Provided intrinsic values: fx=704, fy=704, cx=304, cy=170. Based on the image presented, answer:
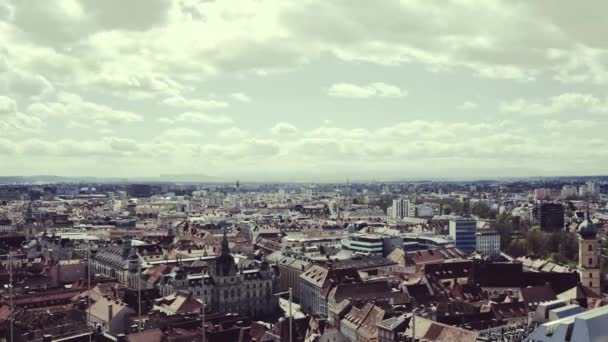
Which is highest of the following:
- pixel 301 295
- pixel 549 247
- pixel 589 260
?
pixel 589 260

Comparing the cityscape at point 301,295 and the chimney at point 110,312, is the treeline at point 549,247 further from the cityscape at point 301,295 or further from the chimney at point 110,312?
the chimney at point 110,312

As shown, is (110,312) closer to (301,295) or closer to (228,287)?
Answer: (228,287)

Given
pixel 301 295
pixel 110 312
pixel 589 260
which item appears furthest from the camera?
pixel 301 295

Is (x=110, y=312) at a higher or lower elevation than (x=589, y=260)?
lower

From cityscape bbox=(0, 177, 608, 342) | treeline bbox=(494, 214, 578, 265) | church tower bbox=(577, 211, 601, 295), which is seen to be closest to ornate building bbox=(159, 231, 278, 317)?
cityscape bbox=(0, 177, 608, 342)

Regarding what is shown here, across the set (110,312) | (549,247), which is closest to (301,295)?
(110,312)

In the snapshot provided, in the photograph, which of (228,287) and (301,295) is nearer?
(228,287)

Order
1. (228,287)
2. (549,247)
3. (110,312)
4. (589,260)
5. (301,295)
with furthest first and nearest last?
(549,247)
(301,295)
(228,287)
(589,260)
(110,312)

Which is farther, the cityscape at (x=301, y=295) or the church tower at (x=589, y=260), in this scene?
the church tower at (x=589, y=260)

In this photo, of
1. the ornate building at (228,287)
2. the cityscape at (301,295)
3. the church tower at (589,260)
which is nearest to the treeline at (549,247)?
the cityscape at (301,295)
